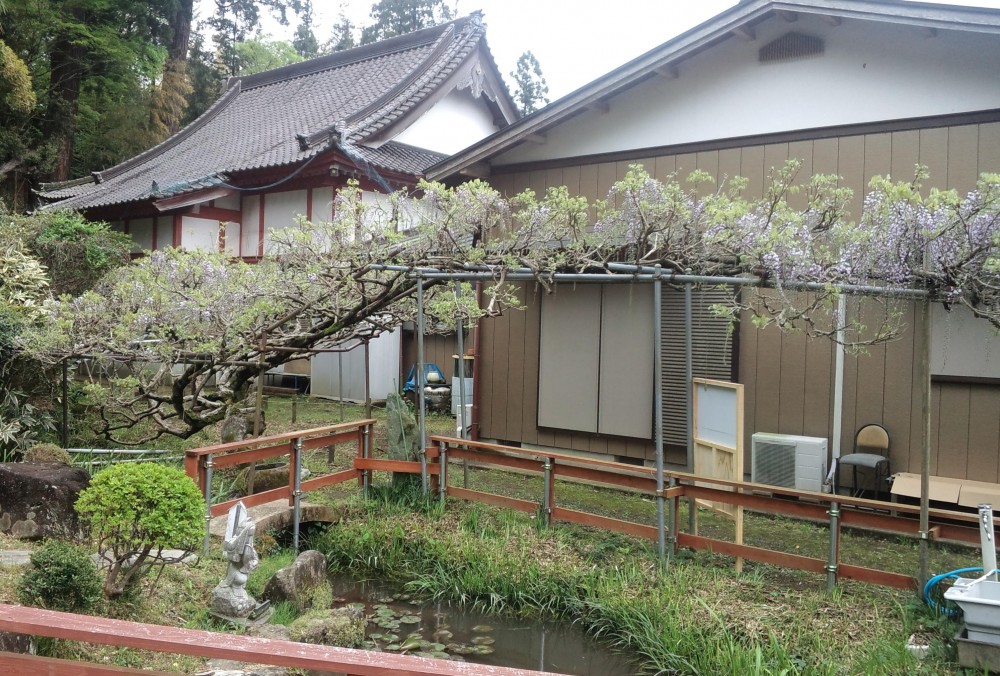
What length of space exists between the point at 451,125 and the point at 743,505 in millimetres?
13198

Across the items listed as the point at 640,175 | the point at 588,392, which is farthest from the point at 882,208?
the point at 588,392

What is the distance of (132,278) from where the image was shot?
983cm

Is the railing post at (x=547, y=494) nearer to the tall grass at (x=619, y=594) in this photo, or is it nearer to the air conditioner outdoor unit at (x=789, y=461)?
the tall grass at (x=619, y=594)

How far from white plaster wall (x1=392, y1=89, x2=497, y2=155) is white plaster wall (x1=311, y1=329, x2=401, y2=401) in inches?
174

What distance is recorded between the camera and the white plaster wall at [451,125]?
16.2m

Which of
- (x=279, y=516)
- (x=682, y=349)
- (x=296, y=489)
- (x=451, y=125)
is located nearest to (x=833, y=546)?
(x=682, y=349)

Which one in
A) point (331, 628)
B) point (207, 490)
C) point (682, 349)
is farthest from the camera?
point (682, 349)

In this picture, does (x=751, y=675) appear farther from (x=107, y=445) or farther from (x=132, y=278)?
(x=132, y=278)

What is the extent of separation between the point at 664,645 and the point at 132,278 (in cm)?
821

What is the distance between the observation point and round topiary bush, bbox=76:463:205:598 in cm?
463

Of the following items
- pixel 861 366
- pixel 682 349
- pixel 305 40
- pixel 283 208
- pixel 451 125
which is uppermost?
pixel 305 40

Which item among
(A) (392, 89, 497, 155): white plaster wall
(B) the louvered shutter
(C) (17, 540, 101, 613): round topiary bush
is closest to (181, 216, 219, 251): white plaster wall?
(A) (392, 89, 497, 155): white plaster wall

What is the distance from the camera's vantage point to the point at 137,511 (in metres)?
4.66

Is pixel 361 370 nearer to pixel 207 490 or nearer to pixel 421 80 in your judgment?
pixel 421 80
